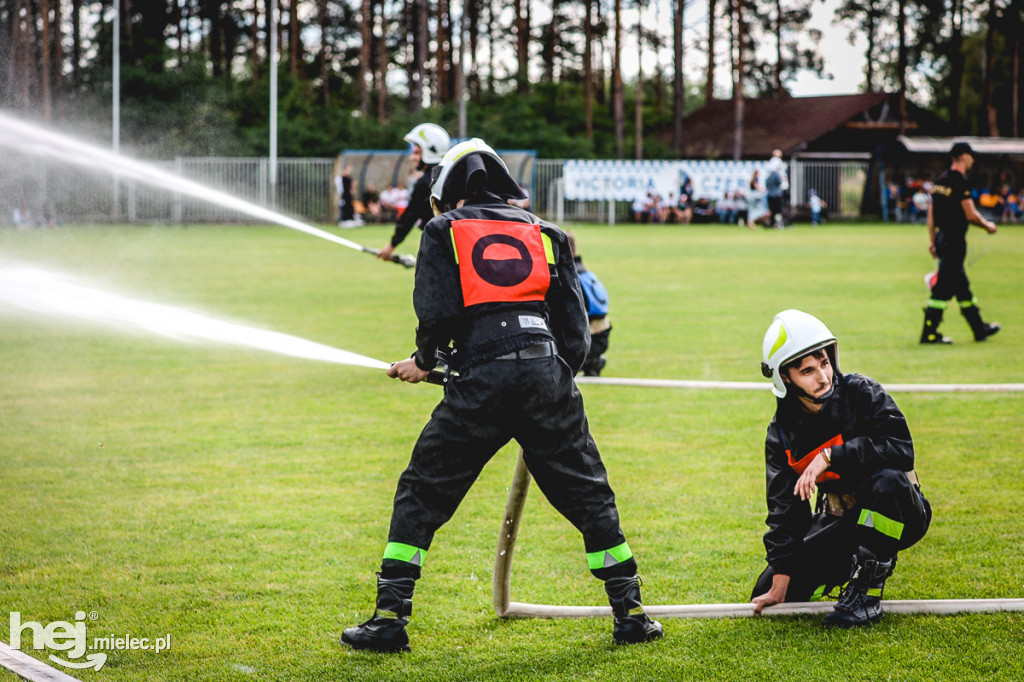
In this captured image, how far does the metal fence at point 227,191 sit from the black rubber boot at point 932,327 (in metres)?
28.1

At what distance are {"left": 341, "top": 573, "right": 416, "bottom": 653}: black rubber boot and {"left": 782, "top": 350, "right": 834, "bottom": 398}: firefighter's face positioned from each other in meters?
1.69

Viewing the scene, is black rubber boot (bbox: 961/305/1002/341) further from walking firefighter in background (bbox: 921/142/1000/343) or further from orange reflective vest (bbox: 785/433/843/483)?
orange reflective vest (bbox: 785/433/843/483)

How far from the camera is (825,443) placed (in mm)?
4527

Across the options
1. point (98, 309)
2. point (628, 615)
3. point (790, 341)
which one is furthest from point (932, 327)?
point (98, 309)

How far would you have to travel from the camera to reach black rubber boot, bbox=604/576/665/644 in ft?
14.3

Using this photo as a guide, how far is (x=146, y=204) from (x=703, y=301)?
28.9 m

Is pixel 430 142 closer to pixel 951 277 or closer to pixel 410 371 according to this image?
pixel 951 277

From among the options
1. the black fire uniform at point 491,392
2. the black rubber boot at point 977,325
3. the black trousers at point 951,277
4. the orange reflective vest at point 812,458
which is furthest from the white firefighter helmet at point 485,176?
the black rubber boot at point 977,325

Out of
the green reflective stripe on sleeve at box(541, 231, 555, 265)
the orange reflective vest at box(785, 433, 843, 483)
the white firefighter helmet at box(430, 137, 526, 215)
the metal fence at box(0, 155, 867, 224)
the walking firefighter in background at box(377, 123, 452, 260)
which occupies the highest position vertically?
the metal fence at box(0, 155, 867, 224)

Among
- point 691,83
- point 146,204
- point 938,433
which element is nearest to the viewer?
point 938,433

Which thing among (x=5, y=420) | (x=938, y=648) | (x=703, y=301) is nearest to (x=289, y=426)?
(x=5, y=420)

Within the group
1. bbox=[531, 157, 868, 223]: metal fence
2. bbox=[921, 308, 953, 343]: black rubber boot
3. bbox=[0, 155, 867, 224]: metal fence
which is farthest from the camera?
bbox=[531, 157, 868, 223]: metal fence

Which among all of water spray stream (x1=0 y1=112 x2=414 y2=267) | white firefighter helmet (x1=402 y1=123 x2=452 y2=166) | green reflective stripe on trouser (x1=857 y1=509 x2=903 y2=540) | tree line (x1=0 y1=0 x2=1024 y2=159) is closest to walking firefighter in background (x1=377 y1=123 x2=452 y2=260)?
white firefighter helmet (x1=402 y1=123 x2=452 y2=166)

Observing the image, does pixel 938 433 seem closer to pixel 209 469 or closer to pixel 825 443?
pixel 825 443
